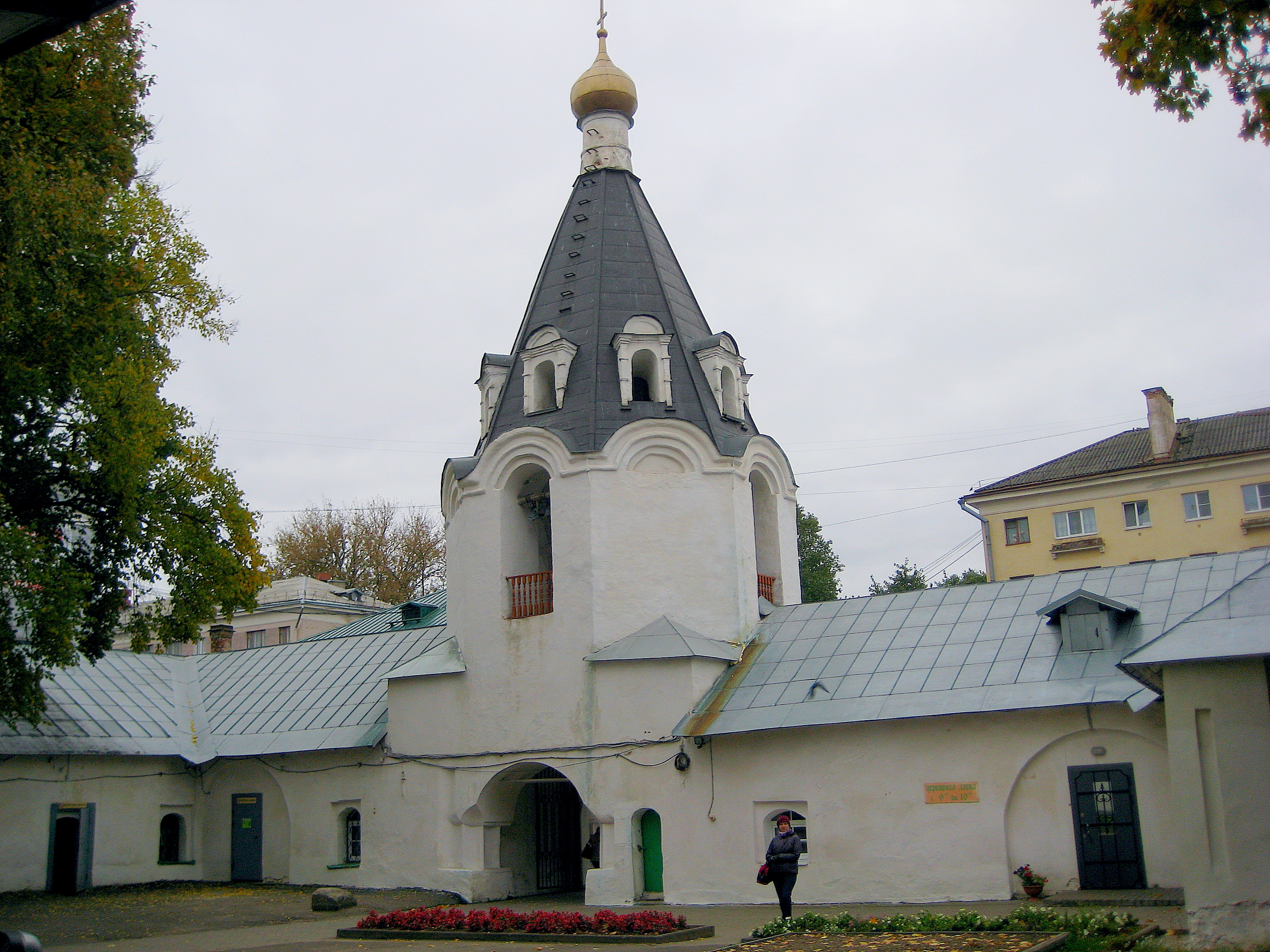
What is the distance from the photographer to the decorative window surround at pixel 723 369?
768 inches

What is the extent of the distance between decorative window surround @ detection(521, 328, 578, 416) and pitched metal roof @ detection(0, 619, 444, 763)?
5.32 meters

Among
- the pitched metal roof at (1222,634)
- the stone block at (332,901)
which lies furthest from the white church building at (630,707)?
the stone block at (332,901)

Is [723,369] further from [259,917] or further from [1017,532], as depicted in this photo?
[1017,532]

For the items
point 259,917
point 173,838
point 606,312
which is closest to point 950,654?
point 606,312

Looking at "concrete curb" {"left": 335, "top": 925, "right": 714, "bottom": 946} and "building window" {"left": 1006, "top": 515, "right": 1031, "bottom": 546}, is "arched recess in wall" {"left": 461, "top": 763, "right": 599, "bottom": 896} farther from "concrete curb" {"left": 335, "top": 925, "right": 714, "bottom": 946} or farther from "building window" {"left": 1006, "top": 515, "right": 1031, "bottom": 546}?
"building window" {"left": 1006, "top": 515, "right": 1031, "bottom": 546}

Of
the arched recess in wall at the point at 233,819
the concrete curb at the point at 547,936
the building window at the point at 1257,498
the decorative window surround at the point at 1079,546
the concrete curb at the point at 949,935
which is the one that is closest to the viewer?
the concrete curb at the point at 949,935

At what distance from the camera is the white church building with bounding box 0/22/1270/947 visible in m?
14.7

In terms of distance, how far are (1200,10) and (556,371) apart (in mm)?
13102

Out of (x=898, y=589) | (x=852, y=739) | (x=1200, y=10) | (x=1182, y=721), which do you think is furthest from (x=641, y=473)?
(x=898, y=589)

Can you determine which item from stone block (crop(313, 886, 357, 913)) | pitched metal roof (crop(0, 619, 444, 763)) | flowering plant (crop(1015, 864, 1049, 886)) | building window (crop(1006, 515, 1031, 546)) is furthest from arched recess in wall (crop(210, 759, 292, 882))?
building window (crop(1006, 515, 1031, 546))

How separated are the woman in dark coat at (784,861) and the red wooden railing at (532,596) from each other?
21.7ft

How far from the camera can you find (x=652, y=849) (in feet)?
55.3

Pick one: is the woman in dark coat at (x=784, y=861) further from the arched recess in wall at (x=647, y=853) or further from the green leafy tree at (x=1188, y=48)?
the green leafy tree at (x=1188, y=48)

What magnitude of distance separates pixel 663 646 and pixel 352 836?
6.86 m
